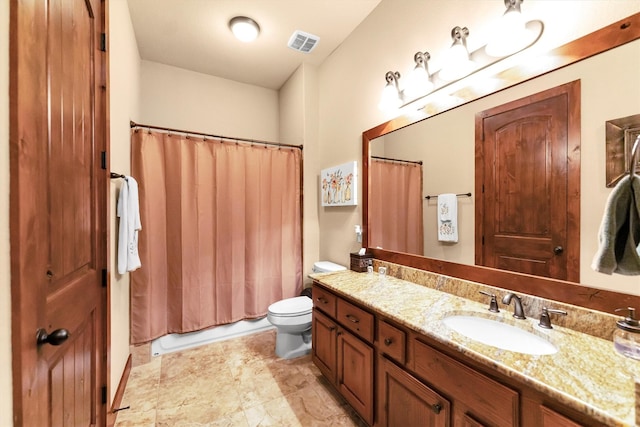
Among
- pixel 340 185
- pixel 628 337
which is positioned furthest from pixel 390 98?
pixel 628 337

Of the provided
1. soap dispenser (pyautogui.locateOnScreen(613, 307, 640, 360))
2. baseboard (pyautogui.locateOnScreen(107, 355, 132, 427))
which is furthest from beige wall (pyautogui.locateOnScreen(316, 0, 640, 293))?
baseboard (pyautogui.locateOnScreen(107, 355, 132, 427))

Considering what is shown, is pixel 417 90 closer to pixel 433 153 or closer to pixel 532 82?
pixel 433 153

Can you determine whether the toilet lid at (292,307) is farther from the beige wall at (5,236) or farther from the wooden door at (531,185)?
the beige wall at (5,236)

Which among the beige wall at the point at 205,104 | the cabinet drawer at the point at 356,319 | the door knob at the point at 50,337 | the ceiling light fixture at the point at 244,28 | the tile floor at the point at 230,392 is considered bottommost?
the tile floor at the point at 230,392

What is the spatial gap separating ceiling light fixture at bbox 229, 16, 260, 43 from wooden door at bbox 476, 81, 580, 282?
1.99 metres

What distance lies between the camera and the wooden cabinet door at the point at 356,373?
54.1 inches

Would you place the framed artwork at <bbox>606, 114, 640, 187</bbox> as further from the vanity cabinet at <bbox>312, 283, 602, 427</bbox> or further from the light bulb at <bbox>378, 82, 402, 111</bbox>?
the light bulb at <bbox>378, 82, 402, 111</bbox>

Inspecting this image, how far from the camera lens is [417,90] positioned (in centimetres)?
168

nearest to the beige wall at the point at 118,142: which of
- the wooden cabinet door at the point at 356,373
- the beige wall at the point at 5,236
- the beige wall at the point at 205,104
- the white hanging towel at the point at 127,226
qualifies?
the white hanging towel at the point at 127,226

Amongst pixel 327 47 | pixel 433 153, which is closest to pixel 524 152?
pixel 433 153

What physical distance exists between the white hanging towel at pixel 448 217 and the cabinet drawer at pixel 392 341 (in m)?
0.66

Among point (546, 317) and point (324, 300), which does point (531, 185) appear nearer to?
point (546, 317)

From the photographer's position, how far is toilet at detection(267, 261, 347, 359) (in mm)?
2154

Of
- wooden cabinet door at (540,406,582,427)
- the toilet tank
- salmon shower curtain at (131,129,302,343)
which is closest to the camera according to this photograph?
wooden cabinet door at (540,406,582,427)
